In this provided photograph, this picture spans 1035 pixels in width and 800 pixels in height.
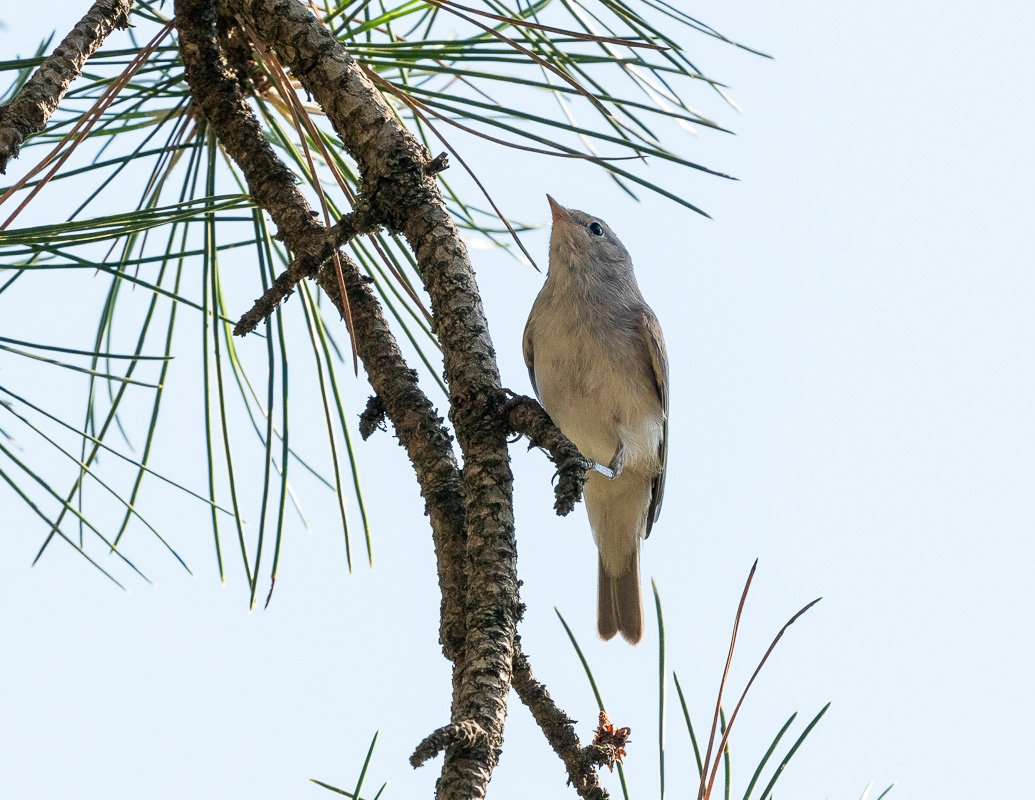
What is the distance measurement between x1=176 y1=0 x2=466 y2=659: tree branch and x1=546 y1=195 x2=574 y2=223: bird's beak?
8.52 ft

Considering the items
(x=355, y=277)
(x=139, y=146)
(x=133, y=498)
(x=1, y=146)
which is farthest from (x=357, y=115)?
(x=133, y=498)

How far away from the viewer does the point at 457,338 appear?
1.87m

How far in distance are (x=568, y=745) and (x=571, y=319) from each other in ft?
9.21

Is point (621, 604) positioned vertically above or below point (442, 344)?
above

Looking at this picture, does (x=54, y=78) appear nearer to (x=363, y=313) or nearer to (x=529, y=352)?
(x=363, y=313)

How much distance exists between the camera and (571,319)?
4.35 m

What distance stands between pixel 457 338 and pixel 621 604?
321 centimetres

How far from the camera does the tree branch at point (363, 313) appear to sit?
1845 mm

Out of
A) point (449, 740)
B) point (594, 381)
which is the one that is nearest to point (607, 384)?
point (594, 381)

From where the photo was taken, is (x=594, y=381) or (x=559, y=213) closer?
(x=594, y=381)

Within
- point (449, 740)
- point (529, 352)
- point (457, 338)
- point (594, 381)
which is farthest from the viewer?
point (529, 352)

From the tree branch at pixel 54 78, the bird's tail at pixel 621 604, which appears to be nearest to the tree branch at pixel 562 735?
the tree branch at pixel 54 78

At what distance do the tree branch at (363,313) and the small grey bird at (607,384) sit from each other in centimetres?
182

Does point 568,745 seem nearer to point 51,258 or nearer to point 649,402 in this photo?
point 51,258
